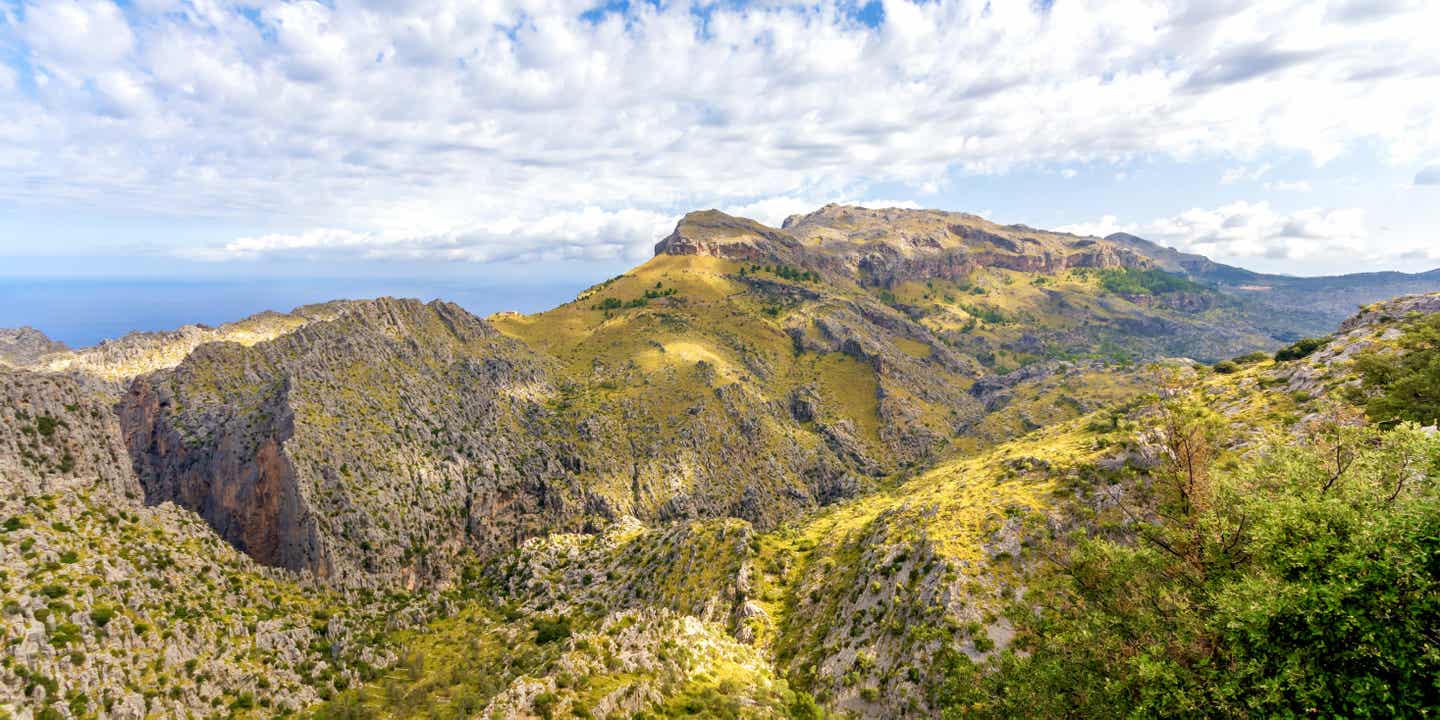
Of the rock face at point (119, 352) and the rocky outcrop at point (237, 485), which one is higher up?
the rock face at point (119, 352)

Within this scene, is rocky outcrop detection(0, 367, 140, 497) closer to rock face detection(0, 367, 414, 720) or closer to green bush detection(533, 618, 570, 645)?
rock face detection(0, 367, 414, 720)

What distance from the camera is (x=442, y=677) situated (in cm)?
7744

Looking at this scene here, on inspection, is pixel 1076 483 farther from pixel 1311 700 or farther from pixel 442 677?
pixel 442 677

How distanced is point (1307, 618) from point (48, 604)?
92898mm

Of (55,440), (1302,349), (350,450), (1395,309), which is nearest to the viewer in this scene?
(55,440)

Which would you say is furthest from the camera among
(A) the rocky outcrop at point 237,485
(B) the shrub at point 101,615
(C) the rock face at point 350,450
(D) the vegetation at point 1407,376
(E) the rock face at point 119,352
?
(E) the rock face at point 119,352

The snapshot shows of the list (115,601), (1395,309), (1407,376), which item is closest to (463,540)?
(115,601)

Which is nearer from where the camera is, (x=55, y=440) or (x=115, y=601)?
(x=115, y=601)

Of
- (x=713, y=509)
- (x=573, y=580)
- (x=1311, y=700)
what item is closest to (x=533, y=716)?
(x=1311, y=700)

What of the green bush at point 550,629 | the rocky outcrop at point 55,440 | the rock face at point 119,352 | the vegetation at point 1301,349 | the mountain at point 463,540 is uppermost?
the vegetation at point 1301,349

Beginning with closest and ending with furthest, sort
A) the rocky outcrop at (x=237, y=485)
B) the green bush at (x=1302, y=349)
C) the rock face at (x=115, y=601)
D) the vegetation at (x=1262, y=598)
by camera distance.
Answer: the vegetation at (x=1262, y=598) → the rock face at (x=115, y=601) → the green bush at (x=1302, y=349) → the rocky outcrop at (x=237, y=485)

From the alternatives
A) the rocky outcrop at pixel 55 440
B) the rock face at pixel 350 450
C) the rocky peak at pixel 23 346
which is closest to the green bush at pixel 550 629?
the rock face at pixel 350 450

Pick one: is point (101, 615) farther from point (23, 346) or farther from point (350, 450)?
point (23, 346)

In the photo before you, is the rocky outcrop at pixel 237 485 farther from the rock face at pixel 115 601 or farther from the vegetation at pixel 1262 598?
the vegetation at pixel 1262 598
